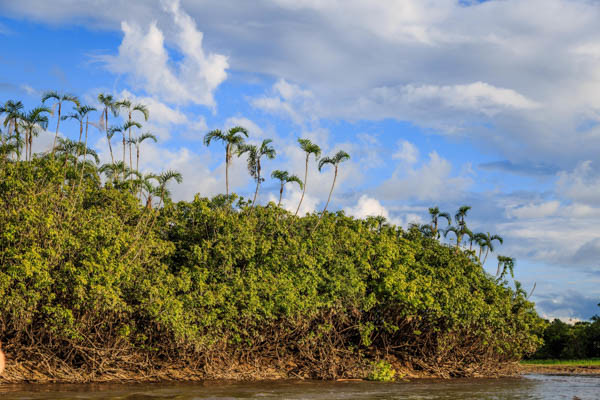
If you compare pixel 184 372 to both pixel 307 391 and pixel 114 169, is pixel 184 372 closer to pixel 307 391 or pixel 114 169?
pixel 307 391

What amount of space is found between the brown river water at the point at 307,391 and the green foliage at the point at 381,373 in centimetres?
99

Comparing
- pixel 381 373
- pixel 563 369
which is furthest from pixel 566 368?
pixel 381 373

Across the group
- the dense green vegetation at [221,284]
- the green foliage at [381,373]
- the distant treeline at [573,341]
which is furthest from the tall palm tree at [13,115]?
the distant treeline at [573,341]

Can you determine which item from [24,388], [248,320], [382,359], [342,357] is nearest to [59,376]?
[24,388]

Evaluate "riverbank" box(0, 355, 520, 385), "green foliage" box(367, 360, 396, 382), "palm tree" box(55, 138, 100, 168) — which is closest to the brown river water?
"riverbank" box(0, 355, 520, 385)

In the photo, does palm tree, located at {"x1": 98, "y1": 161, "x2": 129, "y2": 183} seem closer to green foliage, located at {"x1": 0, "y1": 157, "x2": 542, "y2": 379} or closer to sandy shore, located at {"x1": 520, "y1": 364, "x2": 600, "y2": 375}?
green foliage, located at {"x1": 0, "y1": 157, "x2": 542, "y2": 379}

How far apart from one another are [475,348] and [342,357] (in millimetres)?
9423

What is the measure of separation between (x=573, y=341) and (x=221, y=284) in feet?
150

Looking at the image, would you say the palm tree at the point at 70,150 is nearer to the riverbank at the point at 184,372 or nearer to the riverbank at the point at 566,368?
the riverbank at the point at 184,372

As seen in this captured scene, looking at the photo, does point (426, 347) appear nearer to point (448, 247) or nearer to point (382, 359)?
point (382, 359)

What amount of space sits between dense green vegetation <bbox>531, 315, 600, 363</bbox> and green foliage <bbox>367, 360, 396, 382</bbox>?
34466 mm

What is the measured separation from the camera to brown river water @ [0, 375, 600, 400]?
69.2ft

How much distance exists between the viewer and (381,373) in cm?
3034

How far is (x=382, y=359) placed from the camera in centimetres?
3288
